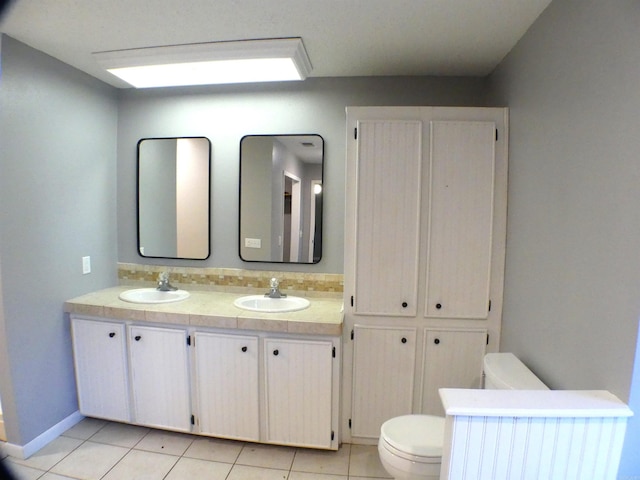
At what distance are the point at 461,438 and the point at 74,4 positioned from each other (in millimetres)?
2386

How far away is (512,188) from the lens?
158 cm

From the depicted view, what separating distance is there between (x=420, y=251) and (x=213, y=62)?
1.61 meters

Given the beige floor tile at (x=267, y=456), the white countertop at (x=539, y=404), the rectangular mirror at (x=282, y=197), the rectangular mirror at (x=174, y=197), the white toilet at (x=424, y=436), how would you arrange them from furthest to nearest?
the rectangular mirror at (x=174, y=197) → the rectangular mirror at (x=282, y=197) → the beige floor tile at (x=267, y=456) → the white toilet at (x=424, y=436) → the white countertop at (x=539, y=404)

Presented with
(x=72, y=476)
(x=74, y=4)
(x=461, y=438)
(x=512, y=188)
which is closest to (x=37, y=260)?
(x=72, y=476)

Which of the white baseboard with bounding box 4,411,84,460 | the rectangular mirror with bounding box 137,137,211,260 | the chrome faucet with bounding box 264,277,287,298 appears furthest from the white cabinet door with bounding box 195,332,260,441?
the white baseboard with bounding box 4,411,84,460

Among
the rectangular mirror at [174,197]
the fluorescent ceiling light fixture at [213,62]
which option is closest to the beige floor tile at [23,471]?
the rectangular mirror at [174,197]

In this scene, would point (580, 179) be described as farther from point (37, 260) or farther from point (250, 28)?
point (37, 260)

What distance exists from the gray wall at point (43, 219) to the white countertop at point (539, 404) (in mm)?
2253

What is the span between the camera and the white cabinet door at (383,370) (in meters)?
1.72

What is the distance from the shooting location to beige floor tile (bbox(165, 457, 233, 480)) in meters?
1.60

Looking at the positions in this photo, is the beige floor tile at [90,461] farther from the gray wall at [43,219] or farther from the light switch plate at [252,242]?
the light switch plate at [252,242]

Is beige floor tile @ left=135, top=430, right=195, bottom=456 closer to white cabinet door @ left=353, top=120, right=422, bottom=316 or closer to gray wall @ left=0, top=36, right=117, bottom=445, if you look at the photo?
gray wall @ left=0, top=36, right=117, bottom=445

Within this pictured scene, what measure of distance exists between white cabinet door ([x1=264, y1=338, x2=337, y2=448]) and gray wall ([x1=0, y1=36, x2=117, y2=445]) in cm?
138

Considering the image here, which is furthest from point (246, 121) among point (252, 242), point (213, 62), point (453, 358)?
point (453, 358)
